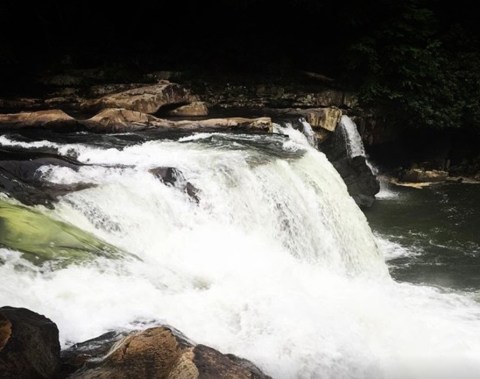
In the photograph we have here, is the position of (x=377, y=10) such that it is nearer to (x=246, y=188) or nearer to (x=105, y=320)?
(x=246, y=188)

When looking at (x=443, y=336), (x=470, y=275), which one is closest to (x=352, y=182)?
(x=470, y=275)

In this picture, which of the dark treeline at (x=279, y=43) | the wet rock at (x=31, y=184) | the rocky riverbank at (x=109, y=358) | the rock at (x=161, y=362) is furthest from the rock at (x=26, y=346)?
the dark treeline at (x=279, y=43)

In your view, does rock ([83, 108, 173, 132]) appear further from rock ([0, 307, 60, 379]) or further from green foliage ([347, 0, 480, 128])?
rock ([0, 307, 60, 379])

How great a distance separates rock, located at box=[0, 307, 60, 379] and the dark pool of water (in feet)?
21.6

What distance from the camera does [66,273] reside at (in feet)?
14.5

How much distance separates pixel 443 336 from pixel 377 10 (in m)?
12.5

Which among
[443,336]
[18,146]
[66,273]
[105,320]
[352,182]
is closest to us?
[105,320]

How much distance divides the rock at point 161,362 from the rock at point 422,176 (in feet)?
43.8

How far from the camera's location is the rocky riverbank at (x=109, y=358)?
2654 mm

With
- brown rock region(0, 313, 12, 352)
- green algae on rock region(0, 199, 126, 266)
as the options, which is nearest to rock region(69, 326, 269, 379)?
brown rock region(0, 313, 12, 352)

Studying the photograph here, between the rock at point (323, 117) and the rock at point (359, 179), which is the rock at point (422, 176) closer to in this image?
the rock at point (359, 179)

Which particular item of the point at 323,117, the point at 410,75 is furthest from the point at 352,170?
the point at 410,75

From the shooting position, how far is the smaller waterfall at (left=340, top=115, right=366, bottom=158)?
1341 centimetres

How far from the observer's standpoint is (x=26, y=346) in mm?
2703
